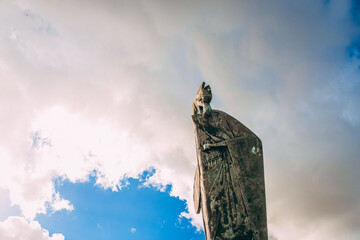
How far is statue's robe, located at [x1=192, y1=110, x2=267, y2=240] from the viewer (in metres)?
6.02

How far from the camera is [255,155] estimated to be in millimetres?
6617

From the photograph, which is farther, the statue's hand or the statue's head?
the statue's head

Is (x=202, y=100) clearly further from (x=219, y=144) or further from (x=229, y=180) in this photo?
(x=229, y=180)

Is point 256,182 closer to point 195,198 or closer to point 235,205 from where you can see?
point 235,205

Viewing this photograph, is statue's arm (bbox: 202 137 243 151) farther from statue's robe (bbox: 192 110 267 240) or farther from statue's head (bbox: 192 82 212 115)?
statue's head (bbox: 192 82 212 115)

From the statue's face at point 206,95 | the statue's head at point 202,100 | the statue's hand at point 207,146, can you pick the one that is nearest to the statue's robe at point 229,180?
the statue's hand at point 207,146

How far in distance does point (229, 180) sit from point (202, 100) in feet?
9.08

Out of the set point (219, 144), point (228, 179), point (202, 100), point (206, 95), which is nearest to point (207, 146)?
point (219, 144)

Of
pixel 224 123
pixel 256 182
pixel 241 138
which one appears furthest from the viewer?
pixel 224 123

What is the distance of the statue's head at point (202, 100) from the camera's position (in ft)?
24.8

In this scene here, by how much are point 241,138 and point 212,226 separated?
2.66 meters

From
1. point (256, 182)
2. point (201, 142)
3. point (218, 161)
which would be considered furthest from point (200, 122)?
point (256, 182)

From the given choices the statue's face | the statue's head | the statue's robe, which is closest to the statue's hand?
the statue's robe

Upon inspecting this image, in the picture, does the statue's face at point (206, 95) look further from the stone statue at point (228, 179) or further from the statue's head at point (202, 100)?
the stone statue at point (228, 179)
